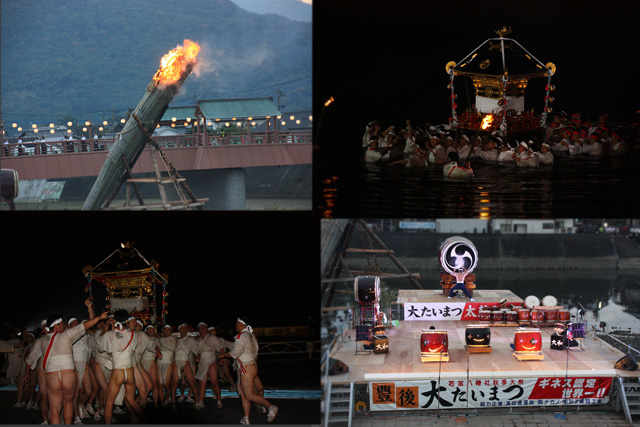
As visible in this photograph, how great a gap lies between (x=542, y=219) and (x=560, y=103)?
4.69 ft

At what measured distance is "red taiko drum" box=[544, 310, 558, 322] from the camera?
8.66m

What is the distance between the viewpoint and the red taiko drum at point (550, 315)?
28.4ft

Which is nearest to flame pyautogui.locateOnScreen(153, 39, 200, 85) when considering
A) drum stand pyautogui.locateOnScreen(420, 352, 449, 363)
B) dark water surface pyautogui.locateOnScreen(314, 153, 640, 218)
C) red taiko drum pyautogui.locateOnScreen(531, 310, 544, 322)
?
dark water surface pyautogui.locateOnScreen(314, 153, 640, 218)

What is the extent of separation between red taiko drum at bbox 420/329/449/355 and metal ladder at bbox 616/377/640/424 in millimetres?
1917

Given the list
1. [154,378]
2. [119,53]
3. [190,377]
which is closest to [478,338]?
[190,377]

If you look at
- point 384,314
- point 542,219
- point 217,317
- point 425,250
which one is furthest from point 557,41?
point 217,317

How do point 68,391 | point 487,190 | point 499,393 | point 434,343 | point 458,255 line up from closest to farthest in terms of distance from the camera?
point 68,391, point 499,393, point 487,190, point 434,343, point 458,255

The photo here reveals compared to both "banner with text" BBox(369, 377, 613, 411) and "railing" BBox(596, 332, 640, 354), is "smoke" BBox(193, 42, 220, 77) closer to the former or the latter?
"banner with text" BBox(369, 377, 613, 411)

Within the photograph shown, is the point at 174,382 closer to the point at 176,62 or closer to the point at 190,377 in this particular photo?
the point at 190,377

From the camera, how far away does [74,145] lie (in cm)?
822

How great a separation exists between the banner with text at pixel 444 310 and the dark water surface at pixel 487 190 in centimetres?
167

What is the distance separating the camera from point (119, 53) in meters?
8.16

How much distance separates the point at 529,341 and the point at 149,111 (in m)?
5.26

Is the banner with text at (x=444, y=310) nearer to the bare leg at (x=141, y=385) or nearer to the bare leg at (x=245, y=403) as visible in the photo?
the bare leg at (x=245, y=403)
